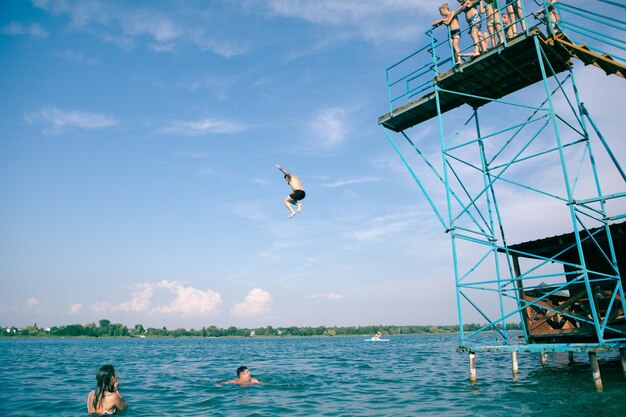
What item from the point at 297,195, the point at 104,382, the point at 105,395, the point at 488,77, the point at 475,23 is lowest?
the point at 105,395

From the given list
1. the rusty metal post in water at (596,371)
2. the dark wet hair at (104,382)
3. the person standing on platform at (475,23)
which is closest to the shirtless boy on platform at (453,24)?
the person standing on platform at (475,23)

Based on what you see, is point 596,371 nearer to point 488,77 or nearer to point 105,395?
point 488,77

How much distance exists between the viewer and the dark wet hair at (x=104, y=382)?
32.8 ft

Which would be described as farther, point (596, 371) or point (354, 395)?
point (354, 395)

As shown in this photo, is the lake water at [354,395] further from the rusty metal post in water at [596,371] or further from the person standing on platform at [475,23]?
the person standing on platform at [475,23]

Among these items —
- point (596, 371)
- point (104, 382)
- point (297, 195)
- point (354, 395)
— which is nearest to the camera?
point (104, 382)

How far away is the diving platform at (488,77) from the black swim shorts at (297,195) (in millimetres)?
5711

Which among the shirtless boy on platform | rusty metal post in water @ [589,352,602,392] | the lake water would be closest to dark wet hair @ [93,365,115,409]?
the lake water

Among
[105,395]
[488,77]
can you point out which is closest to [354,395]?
[105,395]

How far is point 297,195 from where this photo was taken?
14562mm

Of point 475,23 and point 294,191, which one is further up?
point 475,23

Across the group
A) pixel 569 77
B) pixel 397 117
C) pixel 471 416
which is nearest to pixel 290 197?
pixel 397 117

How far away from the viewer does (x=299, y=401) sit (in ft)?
44.1

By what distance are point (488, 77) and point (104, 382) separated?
1677 centimetres
